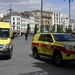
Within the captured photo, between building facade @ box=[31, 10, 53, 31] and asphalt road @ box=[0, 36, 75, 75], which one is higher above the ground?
building facade @ box=[31, 10, 53, 31]

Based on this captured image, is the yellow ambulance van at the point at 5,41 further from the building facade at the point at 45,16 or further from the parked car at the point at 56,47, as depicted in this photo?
the building facade at the point at 45,16

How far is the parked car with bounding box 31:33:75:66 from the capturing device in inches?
428

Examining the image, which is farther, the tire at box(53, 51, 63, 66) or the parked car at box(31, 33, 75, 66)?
the tire at box(53, 51, 63, 66)

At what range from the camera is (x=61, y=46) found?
1106 centimetres

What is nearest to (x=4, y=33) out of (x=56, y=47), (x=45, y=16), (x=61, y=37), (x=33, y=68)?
(x=61, y=37)

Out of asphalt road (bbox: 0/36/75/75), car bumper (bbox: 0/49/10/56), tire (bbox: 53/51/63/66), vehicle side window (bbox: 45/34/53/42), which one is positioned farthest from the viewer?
car bumper (bbox: 0/49/10/56)

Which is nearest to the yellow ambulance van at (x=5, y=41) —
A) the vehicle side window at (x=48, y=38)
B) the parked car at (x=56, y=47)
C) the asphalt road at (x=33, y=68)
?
the asphalt road at (x=33, y=68)

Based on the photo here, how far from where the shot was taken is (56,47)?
11469 millimetres

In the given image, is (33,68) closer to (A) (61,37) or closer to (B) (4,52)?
(A) (61,37)

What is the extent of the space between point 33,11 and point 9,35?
561 ft

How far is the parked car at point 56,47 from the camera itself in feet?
35.7

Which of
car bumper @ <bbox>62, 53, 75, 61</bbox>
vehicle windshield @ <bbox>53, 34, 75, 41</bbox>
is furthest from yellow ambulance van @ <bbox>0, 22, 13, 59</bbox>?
car bumper @ <bbox>62, 53, 75, 61</bbox>

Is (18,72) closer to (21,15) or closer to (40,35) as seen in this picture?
(40,35)

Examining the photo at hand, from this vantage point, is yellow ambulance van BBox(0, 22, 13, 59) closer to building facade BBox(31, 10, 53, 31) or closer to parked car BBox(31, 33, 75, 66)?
parked car BBox(31, 33, 75, 66)
